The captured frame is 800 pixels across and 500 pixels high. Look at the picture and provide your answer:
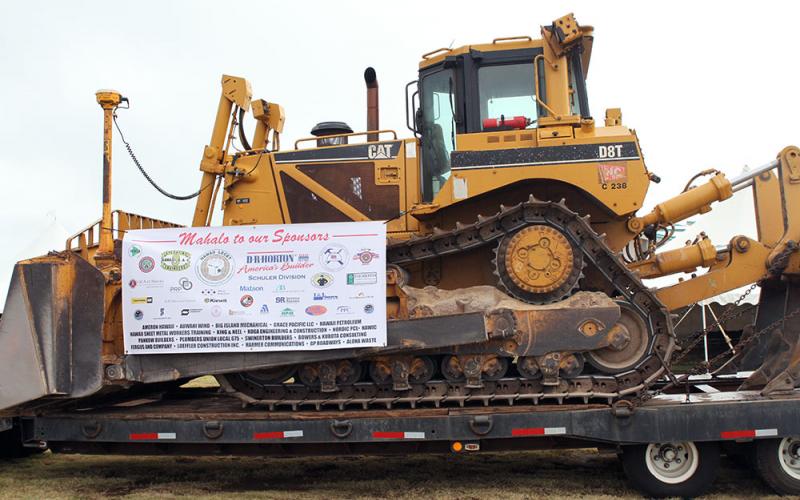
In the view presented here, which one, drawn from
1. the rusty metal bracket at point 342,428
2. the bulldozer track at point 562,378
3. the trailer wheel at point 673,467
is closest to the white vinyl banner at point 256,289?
the bulldozer track at point 562,378

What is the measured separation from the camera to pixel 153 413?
780 centimetres

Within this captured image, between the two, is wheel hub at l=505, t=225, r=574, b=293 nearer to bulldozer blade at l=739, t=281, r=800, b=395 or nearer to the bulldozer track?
the bulldozer track

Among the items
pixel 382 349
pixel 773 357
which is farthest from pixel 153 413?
pixel 773 357

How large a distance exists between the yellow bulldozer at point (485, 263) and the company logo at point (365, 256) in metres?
0.32

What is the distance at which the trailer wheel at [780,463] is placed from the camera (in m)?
7.23

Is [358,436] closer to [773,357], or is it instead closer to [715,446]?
[715,446]

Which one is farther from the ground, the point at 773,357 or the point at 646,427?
the point at 773,357

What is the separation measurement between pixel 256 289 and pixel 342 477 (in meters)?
2.43

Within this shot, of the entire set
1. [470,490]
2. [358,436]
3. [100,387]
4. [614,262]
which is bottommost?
[470,490]

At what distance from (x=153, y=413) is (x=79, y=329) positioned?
1136 millimetres

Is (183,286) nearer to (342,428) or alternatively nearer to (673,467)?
(342,428)

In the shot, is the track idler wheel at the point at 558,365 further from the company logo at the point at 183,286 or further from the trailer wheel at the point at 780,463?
the company logo at the point at 183,286

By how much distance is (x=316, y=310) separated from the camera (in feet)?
24.3

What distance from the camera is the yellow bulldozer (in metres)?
7.36
